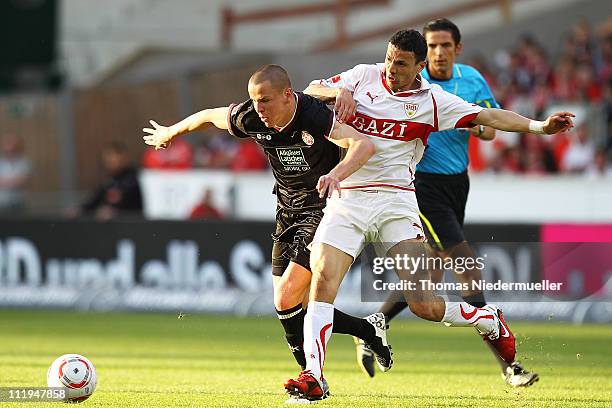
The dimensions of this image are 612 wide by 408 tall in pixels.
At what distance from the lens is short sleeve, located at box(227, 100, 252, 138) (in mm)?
8383

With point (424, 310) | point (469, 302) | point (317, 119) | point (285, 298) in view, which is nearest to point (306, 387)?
point (285, 298)

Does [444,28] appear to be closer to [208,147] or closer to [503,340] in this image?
[503,340]

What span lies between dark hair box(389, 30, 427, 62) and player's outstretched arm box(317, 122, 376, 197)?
2.21 ft

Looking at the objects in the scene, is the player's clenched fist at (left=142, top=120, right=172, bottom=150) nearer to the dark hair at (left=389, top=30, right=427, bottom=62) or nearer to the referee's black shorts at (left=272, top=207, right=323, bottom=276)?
the referee's black shorts at (left=272, top=207, right=323, bottom=276)

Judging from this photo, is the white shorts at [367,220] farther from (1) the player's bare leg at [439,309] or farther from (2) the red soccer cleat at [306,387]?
(2) the red soccer cleat at [306,387]

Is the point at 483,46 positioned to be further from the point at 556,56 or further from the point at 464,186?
the point at 464,186

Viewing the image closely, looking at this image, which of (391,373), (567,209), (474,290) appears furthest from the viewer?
(567,209)

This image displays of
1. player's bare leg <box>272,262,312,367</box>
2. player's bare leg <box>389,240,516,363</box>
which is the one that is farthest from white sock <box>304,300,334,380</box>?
player's bare leg <box>389,240,516,363</box>

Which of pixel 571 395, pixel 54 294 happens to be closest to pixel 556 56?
pixel 54 294

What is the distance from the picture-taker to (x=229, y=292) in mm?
16688

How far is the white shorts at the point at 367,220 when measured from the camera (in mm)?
8375

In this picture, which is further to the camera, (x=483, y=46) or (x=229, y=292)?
(x=483, y=46)

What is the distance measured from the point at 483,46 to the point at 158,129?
47.9 feet

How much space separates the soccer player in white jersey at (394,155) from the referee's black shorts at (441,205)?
4.05ft
